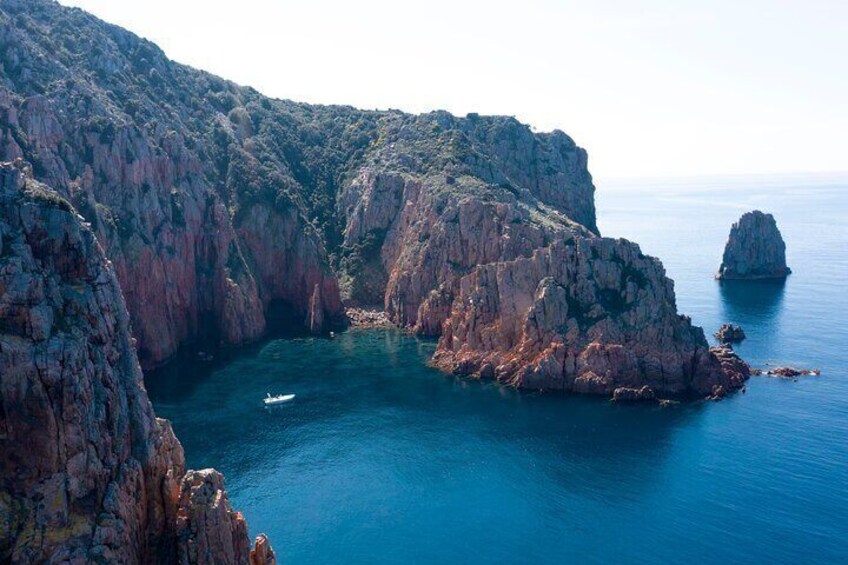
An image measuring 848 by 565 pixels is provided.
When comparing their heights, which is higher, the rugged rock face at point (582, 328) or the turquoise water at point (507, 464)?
the rugged rock face at point (582, 328)

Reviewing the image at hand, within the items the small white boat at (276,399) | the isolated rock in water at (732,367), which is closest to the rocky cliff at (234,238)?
the isolated rock in water at (732,367)

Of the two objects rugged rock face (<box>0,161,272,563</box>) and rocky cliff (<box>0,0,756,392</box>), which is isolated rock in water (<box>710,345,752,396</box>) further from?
rugged rock face (<box>0,161,272,563</box>)

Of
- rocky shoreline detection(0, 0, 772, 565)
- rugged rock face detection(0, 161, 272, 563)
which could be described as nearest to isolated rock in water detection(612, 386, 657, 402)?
rocky shoreline detection(0, 0, 772, 565)

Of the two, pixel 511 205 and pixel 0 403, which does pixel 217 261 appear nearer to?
pixel 511 205

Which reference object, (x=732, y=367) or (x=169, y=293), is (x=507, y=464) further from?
(x=169, y=293)

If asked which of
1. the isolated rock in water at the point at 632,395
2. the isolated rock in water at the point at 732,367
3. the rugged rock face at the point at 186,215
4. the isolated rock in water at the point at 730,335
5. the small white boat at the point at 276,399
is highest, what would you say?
the rugged rock face at the point at 186,215

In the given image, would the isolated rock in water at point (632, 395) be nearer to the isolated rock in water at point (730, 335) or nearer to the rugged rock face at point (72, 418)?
the isolated rock in water at point (730, 335)

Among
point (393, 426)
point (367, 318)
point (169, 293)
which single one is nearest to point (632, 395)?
point (393, 426)
